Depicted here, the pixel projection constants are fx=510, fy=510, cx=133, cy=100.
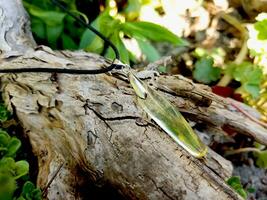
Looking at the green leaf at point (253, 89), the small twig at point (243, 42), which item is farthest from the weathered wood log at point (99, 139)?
the small twig at point (243, 42)

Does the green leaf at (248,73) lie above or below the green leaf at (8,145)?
above

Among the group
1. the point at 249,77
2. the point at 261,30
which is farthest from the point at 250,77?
the point at 261,30

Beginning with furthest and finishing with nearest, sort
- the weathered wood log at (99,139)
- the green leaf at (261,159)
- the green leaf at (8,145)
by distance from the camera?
1. the green leaf at (261,159)
2. the green leaf at (8,145)
3. the weathered wood log at (99,139)

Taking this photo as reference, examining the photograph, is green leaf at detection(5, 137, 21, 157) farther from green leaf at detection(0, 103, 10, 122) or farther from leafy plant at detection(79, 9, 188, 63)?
leafy plant at detection(79, 9, 188, 63)

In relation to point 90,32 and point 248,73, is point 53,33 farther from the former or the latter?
point 248,73

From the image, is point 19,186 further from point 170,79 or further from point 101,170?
point 170,79

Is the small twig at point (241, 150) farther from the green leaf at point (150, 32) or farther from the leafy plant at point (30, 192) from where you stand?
the leafy plant at point (30, 192)
